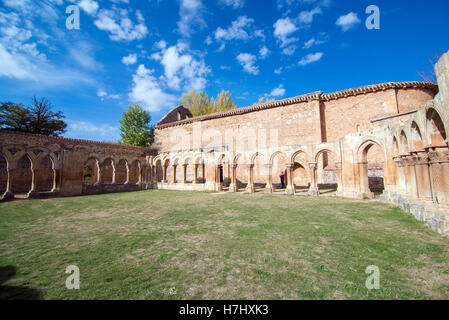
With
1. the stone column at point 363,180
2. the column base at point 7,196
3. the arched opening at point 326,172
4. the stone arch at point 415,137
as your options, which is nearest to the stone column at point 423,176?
the stone arch at point 415,137

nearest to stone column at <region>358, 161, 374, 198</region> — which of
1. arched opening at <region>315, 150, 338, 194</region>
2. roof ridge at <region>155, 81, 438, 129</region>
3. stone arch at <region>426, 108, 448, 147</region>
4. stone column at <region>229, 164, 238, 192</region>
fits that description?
stone arch at <region>426, 108, 448, 147</region>

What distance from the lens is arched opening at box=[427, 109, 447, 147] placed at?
4.36 m

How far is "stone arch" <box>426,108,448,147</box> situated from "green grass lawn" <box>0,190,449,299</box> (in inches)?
76.5

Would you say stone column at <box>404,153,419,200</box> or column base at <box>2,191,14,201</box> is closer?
stone column at <box>404,153,419,200</box>

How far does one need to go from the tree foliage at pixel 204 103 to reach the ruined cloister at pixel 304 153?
384 inches

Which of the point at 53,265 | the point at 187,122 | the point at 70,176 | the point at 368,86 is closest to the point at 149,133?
the point at 187,122

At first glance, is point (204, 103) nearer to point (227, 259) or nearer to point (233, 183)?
point (233, 183)

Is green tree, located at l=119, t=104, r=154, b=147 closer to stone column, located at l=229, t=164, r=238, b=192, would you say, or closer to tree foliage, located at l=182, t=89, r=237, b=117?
tree foliage, located at l=182, t=89, r=237, b=117

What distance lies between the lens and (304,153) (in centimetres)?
1717

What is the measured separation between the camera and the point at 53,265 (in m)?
2.80

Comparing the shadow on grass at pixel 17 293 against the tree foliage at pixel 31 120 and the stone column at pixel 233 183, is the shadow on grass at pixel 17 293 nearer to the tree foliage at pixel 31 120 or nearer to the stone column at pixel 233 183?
the stone column at pixel 233 183

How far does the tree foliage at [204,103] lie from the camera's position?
33500 millimetres
